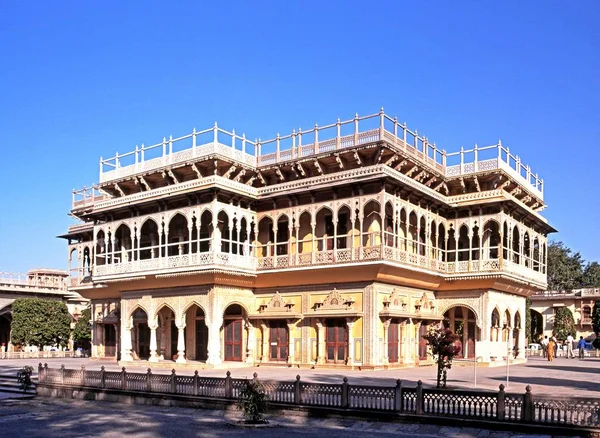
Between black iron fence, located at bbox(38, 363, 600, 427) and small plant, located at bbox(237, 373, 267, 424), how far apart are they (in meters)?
1.03

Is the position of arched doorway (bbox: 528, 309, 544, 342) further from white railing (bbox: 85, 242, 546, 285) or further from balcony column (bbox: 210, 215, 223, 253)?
balcony column (bbox: 210, 215, 223, 253)

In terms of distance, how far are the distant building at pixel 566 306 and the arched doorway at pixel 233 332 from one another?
3517 cm

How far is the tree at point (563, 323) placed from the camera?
56.9 m

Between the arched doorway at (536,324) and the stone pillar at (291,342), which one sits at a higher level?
the stone pillar at (291,342)

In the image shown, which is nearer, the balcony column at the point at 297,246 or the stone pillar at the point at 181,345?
the balcony column at the point at 297,246

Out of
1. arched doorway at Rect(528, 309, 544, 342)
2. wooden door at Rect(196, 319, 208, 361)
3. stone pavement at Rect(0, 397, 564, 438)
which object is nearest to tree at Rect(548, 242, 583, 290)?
arched doorway at Rect(528, 309, 544, 342)

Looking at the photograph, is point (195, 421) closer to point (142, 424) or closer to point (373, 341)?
point (142, 424)

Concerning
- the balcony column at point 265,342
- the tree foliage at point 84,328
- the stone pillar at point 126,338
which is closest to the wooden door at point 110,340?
the stone pillar at point 126,338

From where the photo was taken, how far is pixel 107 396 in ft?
70.4

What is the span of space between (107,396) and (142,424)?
5.45m

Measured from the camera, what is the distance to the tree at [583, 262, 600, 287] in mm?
77625

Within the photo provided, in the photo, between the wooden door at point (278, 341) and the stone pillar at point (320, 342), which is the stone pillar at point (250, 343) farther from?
the stone pillar at point (320, 342)

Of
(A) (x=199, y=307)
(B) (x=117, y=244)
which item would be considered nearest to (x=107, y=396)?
(A) (x=199, y=307)

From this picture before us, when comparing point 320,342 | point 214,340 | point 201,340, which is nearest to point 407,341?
point 320,342
